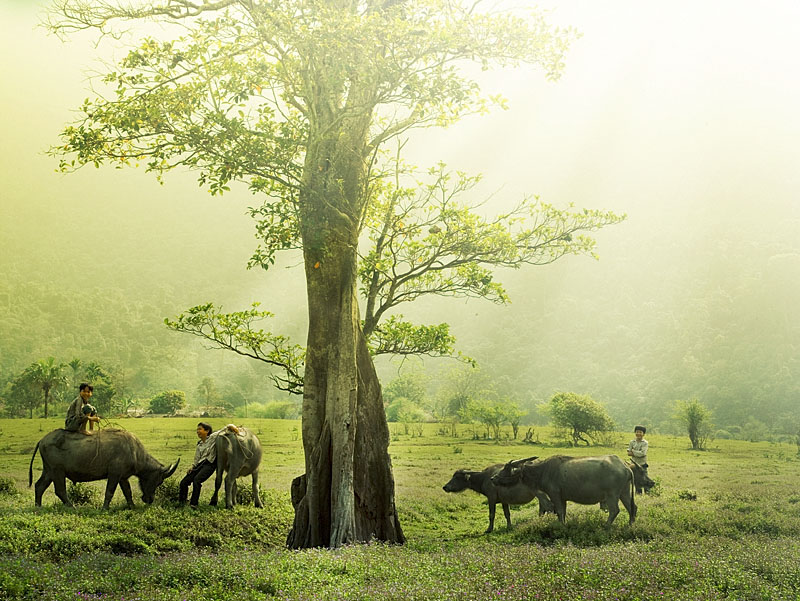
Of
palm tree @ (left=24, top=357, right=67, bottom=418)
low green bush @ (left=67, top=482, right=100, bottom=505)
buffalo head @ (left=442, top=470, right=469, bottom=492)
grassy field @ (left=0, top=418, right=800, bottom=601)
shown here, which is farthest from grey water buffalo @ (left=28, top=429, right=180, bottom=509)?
palm tree @ (left=24, top=357, right=67, bottom=418)

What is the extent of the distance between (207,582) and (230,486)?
982cm

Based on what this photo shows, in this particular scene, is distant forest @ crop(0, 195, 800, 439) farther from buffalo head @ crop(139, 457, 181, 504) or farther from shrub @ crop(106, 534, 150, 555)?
shrub @ crop(106, 534, 150, 555)

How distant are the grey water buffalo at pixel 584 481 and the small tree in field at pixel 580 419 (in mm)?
41289

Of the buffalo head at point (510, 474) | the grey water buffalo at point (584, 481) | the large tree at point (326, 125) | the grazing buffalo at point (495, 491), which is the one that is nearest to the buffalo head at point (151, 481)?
the large tree at point (326, 125)

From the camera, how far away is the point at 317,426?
50.8 feet

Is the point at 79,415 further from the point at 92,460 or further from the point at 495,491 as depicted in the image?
the point at 495,491

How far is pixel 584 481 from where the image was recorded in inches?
642

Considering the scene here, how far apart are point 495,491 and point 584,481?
105 inches

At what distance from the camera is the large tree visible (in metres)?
13.8

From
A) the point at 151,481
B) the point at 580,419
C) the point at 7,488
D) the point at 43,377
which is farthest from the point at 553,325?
the point at 151,481

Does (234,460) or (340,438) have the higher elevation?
(340,438)

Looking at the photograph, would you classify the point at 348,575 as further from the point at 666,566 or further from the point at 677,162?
the point at 677,162

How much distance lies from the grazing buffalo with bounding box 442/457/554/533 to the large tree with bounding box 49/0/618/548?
3438 mm

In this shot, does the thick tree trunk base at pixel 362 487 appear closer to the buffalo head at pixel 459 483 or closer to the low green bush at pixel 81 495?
the buffalo head at pixel 459 483
